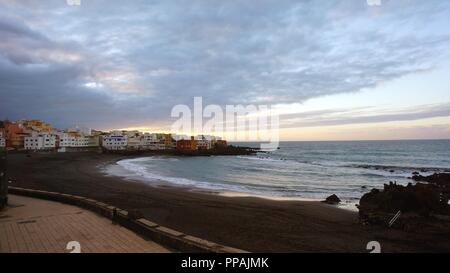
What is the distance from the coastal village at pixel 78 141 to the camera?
9094cm

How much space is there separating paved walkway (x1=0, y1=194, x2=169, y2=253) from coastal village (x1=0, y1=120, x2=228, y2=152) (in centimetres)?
8375

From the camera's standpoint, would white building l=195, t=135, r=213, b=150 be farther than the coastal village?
Yes

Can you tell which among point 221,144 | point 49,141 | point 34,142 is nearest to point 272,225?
point 34,142

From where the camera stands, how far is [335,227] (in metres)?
11.2

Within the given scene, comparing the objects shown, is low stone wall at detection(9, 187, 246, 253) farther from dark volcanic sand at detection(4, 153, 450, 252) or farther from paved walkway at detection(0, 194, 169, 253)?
dark volcanic sand at detection(4, 153, 450, 252)

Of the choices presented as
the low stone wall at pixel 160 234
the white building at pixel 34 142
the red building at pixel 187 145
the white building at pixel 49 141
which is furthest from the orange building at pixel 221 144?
the low stone wall at pixel 160 234

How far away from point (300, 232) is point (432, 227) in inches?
203

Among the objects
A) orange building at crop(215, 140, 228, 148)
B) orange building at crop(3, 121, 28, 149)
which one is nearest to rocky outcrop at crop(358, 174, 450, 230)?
orange building at crop(3, 121, 28, 149)

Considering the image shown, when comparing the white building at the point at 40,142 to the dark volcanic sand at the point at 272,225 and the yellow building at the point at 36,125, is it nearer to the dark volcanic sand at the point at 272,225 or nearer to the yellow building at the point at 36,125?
the yellow building at the point at 36,125

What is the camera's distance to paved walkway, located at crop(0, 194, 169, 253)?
20.6 ft

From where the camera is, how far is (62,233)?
23.6 feet

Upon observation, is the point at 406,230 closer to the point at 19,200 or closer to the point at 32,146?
the point at 19,200
